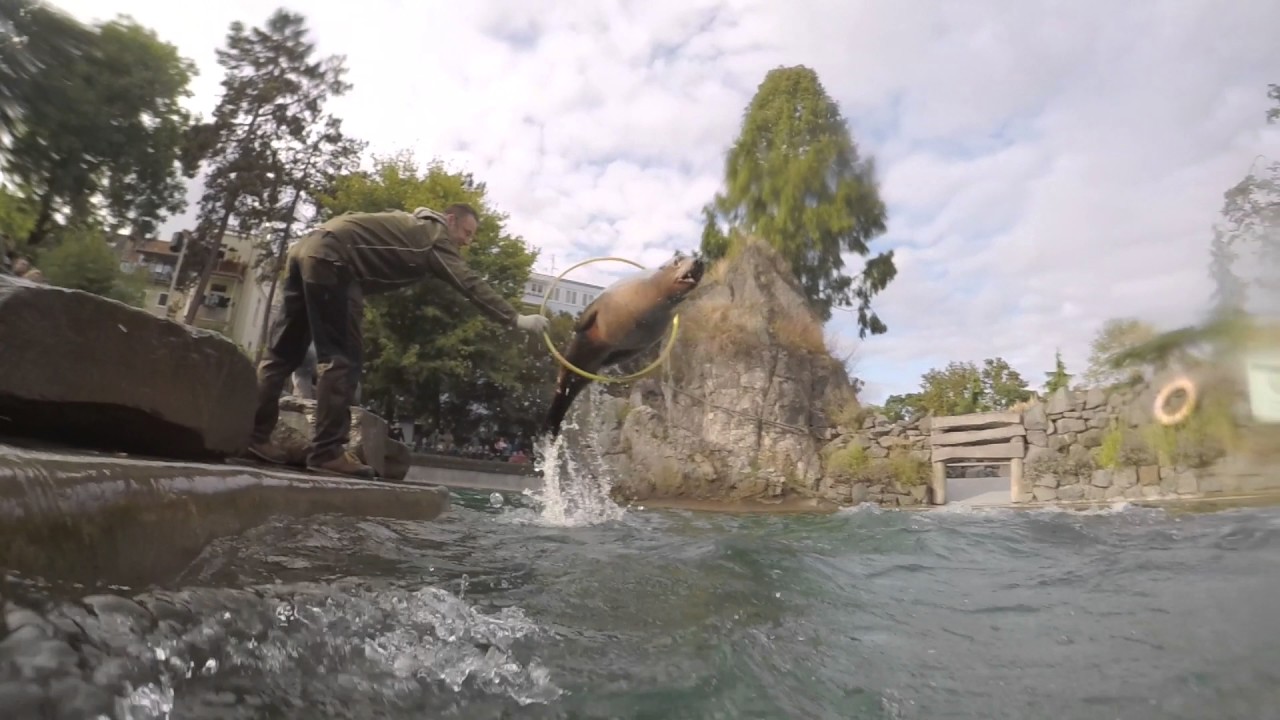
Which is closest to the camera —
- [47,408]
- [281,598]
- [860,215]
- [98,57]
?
[281,598]

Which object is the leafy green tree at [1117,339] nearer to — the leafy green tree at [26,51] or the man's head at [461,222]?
the man's head at [461,222]

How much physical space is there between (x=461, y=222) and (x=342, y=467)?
152 centimetres

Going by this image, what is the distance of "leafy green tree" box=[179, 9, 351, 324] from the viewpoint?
2230 centimetres

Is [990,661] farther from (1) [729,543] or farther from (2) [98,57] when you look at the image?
(2) [98,57]

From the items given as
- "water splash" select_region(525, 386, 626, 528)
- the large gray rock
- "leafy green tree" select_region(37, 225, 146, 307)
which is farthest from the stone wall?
"leafy green tree" select_region(37, 225, 146, 307)

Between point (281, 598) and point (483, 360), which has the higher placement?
point (483, 360)

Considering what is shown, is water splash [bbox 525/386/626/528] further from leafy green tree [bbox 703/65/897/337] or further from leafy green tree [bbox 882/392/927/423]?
leafy green tree [bbox 703/65/897/337]

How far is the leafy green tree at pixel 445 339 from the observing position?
1861cm

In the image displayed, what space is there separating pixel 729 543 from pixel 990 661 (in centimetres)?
213

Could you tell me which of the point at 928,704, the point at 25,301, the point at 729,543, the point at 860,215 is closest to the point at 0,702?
the point at 25,301

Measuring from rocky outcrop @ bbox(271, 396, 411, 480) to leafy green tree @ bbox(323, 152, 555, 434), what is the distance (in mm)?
11024

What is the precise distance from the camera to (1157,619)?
2738mm

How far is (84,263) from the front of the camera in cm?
1464

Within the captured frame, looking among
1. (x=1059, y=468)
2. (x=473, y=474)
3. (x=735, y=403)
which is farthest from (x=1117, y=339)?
(x=735, y=403)
